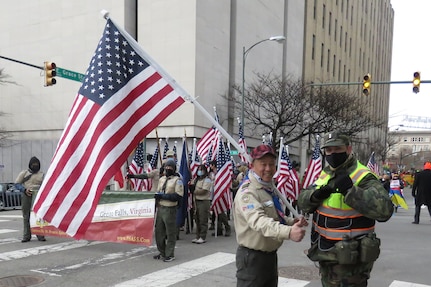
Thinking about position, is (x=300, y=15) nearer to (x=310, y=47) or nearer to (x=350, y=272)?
(x=310, y=47)

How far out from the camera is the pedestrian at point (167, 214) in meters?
7.56

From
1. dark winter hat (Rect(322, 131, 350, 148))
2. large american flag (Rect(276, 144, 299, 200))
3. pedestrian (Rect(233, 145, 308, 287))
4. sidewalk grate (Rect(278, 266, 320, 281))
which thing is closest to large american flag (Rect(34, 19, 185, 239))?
pedestrian (Rect(233, 145, 308, 287))

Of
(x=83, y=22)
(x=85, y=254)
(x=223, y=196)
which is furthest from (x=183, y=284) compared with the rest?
(x=83, y=22)

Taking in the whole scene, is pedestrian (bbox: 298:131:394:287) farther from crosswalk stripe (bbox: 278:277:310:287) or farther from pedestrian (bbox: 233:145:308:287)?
crosswalk stripe (bbox: 278:277:310:287)

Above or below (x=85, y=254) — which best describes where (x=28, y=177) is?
above

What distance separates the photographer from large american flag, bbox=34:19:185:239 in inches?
158

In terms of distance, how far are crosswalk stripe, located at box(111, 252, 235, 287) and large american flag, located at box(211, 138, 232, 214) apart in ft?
8.10

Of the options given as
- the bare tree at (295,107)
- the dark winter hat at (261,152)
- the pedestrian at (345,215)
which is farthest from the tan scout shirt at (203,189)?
the bare tree at (295,107)

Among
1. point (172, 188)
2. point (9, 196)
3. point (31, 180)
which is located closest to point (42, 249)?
point (31, 180)

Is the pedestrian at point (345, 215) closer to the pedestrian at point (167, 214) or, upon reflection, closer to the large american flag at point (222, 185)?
the pedestrian at point (167, 214)

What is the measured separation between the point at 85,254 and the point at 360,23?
6114 centimetres

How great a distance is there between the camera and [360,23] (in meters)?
61.0

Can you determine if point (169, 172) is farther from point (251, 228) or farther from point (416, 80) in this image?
point (416, 80)

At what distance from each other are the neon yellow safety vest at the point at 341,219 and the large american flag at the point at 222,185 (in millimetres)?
7058
